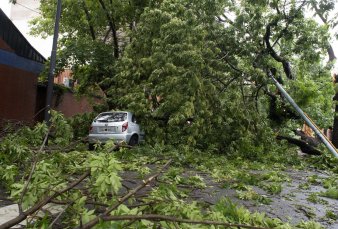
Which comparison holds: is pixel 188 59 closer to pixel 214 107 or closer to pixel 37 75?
pixel 214 107

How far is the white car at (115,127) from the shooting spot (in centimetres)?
1384

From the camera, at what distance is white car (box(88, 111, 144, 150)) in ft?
45.4

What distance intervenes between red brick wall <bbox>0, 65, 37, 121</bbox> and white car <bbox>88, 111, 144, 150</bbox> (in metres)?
4.98

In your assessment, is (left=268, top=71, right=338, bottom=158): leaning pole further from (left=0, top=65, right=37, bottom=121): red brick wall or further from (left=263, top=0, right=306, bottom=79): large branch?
(left=0, top=65, right=37, bottom=121): red brick wall

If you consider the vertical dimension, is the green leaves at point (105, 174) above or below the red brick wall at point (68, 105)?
below

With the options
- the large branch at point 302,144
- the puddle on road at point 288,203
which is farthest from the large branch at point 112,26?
the puddle on road at point 288,203

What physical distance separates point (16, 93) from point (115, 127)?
6375 mm

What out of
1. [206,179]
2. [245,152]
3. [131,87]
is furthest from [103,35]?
[206,179]

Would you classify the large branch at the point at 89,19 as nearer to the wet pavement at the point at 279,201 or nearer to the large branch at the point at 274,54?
the large branch at the point at 274,54

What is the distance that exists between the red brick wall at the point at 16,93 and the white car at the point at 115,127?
4980mm

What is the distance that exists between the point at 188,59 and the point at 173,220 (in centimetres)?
978

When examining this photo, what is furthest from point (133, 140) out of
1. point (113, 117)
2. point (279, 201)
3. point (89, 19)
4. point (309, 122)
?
point (279, 201)

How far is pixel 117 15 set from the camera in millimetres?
18547

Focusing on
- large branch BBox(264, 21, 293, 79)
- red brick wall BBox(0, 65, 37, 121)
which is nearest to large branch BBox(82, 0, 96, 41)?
red brick wall BBox(0, 65, 37, 121)
